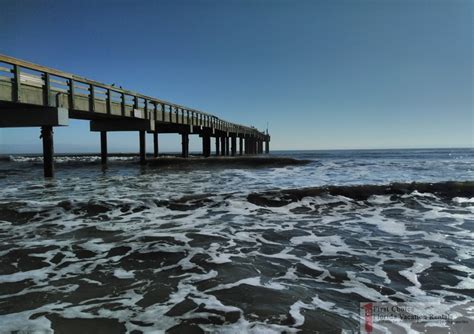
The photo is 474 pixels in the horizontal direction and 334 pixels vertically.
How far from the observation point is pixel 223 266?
16.4 ft

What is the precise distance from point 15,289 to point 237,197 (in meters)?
6.73

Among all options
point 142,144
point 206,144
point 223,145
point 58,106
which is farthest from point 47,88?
point 223,145

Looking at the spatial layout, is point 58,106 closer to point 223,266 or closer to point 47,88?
point 47,88

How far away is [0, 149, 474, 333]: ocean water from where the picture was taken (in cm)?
350

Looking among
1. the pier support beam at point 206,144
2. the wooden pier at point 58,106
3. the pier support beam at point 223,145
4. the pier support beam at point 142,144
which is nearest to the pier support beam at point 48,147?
the wooden pier at point 58,106

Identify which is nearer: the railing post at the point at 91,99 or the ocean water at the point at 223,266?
the ocean water at the point at 223,266

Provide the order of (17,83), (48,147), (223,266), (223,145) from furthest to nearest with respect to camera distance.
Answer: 1. (223,145)
2. (48,147)
3. (17,83)
4. (223,266)

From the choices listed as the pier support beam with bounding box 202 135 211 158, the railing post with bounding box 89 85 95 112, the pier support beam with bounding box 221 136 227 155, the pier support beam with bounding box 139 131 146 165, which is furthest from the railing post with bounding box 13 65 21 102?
the pier support beam with bounding box 221 136 227 155

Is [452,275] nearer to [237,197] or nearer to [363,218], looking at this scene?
[363,218]

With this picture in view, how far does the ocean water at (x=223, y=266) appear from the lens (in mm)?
3501

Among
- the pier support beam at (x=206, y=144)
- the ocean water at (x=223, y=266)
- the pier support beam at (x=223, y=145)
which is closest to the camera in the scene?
the ocean water at (x=223, y=266)

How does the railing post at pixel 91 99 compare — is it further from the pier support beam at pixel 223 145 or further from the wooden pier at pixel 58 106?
the pier support beam at pixel 223 145

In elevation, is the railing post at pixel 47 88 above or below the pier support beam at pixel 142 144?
above

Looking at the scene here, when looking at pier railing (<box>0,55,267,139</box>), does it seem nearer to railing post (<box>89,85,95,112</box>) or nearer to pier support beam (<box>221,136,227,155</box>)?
railing post (<box>89,85,95,112</box>)
